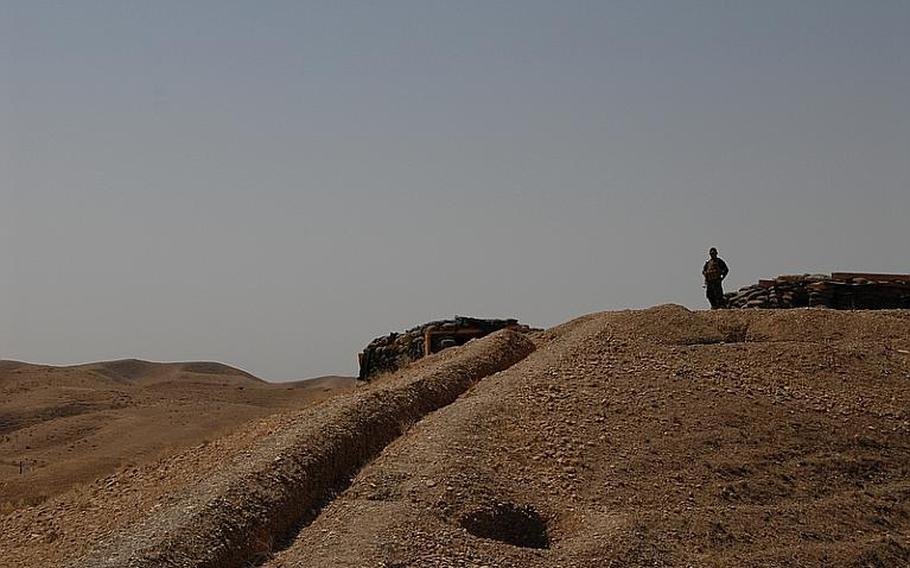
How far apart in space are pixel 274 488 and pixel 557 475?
Result: 2.85 meters

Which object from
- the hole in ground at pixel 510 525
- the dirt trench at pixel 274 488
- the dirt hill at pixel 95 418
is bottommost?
the hole in ground at pixel 510 525

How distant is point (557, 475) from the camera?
11.7 metres

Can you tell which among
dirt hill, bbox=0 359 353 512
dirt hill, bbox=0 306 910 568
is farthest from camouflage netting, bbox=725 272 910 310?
dirt hill, bbox=0 359 353 512

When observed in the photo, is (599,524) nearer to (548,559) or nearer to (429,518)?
(548,559)

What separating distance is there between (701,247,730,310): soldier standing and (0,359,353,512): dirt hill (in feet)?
22.0

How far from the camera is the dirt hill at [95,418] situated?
72.9ft

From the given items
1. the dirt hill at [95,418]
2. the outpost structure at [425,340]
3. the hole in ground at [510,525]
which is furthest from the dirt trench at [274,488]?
the outpost structure at [425,340]

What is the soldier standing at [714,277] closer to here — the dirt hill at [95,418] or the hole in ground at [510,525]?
the dirt hill at [95,418]

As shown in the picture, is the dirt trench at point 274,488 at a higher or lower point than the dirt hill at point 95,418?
lower

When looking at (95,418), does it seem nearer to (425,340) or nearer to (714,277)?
(425,340)

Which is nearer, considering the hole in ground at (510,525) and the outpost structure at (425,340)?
the hole in ground at (510,525)

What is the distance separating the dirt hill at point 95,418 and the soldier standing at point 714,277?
6698mm

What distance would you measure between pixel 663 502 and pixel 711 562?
1152 millimetres

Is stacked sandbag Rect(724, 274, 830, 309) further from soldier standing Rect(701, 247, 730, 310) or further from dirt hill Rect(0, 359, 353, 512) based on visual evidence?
dirt hill Rect(0, 359, 353, 512)
